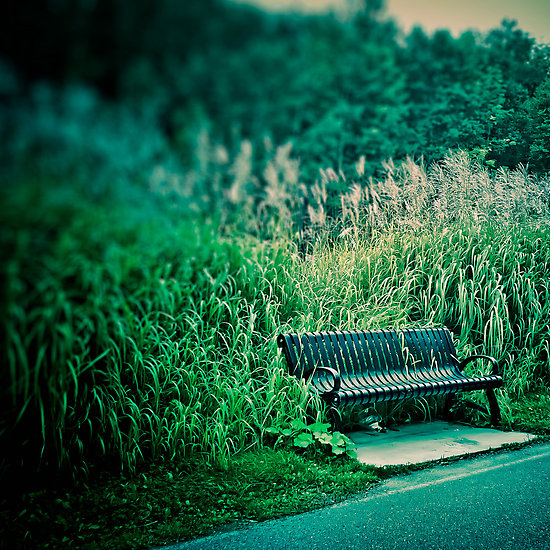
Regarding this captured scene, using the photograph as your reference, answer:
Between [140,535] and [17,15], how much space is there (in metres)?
2.62

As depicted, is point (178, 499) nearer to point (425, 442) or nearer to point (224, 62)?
point (425, 442)

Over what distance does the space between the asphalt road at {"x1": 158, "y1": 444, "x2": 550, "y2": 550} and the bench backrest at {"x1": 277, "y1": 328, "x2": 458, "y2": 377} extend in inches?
46.7

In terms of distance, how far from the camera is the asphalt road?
2496mm

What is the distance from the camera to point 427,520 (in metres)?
2.73

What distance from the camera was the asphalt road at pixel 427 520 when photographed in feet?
8.19

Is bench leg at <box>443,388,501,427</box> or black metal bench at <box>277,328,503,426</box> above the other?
black metal bench at <box>277,328,503,426</box>

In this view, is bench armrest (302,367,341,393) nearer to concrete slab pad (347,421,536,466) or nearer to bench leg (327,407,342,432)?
bench leg (327,407,342,432)

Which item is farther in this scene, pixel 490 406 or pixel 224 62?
pixel 490 406

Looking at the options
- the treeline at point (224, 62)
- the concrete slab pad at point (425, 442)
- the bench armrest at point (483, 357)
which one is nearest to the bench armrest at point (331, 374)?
the concrete slab pad at point (425, 442)

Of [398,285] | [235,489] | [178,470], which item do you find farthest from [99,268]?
[398,285]

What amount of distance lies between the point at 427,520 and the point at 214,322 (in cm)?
213

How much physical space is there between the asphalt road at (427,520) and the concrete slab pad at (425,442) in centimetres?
28

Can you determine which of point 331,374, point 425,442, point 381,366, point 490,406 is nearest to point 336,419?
point 331,374

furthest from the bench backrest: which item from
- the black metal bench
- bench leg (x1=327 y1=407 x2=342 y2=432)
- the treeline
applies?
the treeline
